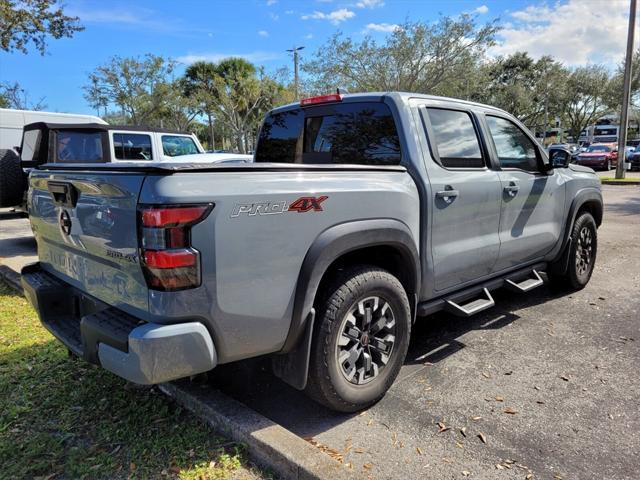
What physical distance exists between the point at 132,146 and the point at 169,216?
8.28 metres

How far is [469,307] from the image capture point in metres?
3.61

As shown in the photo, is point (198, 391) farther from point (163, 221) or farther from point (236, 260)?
point (163, 221)

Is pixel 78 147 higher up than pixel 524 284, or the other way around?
pixel 78 147

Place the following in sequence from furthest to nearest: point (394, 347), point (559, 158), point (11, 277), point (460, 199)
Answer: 1. point (11, 277)
2. point (559, 158)
3. point (460, 199)
4. point (394, 347)

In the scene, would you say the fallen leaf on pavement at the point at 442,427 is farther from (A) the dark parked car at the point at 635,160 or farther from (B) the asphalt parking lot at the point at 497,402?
(A) the dark parked car at the point at 635,160

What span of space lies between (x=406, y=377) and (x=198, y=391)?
4.79 ft

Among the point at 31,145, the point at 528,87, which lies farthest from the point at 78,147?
the point at 528,87

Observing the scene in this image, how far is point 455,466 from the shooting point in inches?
97.0

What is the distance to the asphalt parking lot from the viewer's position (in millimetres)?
2506

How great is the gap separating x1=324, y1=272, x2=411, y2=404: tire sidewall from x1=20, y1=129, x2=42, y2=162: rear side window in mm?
7205

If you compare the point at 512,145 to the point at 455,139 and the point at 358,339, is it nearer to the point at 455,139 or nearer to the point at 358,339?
the point at 455,139

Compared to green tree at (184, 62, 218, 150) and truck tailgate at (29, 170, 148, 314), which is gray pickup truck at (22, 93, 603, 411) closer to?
Result: truck tailgate at (29, 170, 148, 314)

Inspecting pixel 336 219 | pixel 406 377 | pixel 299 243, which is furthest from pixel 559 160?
pixel 299 243

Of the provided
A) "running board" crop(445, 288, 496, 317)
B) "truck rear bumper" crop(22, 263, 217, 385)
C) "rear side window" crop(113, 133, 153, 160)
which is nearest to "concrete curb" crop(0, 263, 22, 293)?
"truck rear bumper" crop(22, 263, 217, 385)
